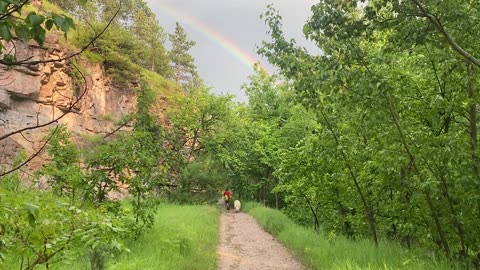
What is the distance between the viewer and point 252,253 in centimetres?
1291

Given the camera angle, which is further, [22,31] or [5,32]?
[22,31]

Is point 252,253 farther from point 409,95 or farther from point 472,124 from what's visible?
point 472,124

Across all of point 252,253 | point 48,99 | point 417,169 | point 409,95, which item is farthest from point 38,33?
point 48,99

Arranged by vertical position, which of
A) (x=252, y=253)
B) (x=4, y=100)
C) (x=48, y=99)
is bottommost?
(x=252, y=253)

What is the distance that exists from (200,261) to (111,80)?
96.5ft

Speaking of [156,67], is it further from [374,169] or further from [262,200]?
[374,169]

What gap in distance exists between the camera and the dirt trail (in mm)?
10547

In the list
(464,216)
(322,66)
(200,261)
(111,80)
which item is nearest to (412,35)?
(322,66)

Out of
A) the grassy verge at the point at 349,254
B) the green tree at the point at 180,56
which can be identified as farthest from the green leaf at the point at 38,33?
the green tree at the point at 180,56

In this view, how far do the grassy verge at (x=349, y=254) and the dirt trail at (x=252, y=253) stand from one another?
0.42 metres

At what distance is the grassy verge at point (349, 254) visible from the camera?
22.3ft

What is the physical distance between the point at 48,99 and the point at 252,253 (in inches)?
826

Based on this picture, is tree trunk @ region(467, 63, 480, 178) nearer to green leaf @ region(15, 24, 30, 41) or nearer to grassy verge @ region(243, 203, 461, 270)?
grassy verge @ region(243, 203, 461, 270)

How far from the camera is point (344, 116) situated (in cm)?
996
